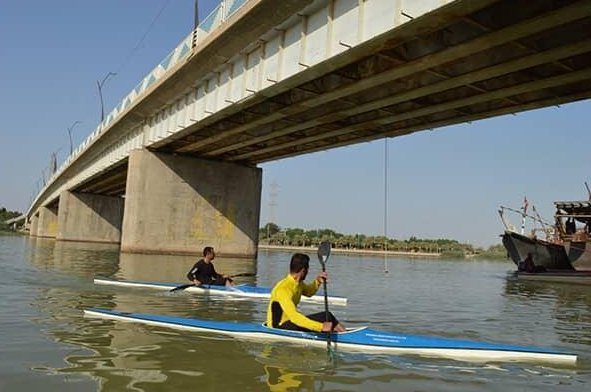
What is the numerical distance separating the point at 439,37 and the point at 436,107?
235 inches

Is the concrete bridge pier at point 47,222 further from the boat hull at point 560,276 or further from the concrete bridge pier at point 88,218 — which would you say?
the boat hull at point 560,276

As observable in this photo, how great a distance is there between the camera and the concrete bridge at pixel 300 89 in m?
13.8

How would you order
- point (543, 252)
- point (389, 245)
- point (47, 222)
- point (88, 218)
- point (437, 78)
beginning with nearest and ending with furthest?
point (437, 78) < point (543, 252) < point (88, 218) < point (47, 222) < point (389, 245)

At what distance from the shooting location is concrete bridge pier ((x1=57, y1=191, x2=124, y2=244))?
6506 cm

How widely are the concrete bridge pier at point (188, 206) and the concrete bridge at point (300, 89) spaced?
0.07m

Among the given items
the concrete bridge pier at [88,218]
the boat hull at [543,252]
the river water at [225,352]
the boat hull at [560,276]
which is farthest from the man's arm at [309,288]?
the concrete bridge pier at [88,218]

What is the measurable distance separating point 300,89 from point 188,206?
16.2 m

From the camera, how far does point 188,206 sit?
1350 inches

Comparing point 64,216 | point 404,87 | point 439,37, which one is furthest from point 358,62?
point 64,216

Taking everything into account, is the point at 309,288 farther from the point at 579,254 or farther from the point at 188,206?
the point at 188,206

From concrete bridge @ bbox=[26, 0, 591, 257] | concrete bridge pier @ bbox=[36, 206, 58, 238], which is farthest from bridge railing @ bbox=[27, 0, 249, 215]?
concrete bridge pier @ bbox=[36, 206, 58, 238]

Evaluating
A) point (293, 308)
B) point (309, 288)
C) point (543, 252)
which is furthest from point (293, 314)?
point (543, 252)

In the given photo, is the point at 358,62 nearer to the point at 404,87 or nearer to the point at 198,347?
the point at 404,87

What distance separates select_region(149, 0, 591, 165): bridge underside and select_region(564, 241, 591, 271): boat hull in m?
13.0
